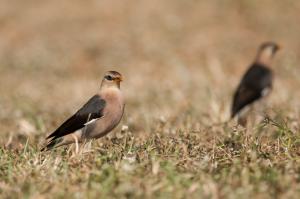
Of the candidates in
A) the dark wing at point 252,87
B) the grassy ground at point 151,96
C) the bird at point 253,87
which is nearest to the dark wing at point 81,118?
the grassy ground at point 151,96

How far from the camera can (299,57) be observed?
13836 mm

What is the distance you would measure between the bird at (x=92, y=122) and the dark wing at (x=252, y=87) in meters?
2.82

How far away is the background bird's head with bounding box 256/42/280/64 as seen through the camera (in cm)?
1112

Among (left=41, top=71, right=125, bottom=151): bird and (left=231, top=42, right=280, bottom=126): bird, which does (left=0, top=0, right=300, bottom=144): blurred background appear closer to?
(left=231, top=42, right=280, bottom=126): bird

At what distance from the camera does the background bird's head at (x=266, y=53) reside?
11.1m

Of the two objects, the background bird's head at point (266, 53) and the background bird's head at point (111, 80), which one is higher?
the background bird's head at point (266, 53)

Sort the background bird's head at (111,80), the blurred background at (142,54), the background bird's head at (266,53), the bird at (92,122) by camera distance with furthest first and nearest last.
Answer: the background bird's head at (266,53)
the blurred background at (142,54)
the background bird's head at (111,80)
the bird at (92,122)

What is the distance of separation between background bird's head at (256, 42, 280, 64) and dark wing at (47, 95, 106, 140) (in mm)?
5152

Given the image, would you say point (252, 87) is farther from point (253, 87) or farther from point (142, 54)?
point (142, 54)

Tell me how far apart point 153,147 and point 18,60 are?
9.46m

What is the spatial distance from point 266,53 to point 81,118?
18.5 feet

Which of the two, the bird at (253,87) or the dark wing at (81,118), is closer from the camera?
the dark wing at (81,118)

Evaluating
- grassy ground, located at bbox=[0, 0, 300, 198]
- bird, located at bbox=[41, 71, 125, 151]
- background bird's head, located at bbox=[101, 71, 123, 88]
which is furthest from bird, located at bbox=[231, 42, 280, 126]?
bird, located at bbox=[41, 71, 125, 151]

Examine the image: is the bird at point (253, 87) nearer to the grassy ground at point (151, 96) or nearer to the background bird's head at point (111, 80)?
the grassy ground at point (151, 96)
